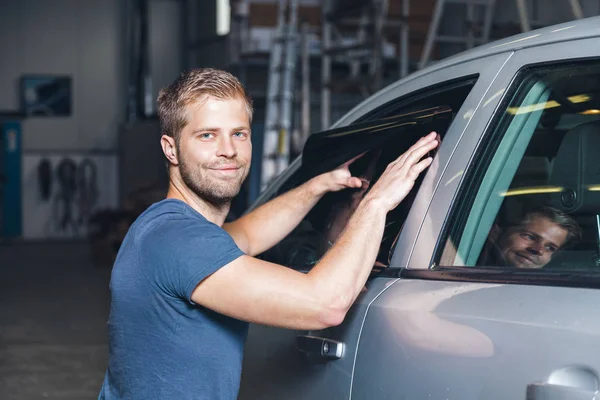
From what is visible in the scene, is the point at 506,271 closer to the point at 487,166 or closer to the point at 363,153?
the point at 487,166

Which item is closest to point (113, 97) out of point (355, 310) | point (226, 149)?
point (226, 149)

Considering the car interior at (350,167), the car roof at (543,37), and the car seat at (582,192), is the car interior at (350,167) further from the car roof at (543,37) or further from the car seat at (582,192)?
the car seat at (582,192)

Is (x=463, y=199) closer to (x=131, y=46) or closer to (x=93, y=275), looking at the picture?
(x=93, y=275)

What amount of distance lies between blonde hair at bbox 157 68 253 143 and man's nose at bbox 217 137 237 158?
10 cm

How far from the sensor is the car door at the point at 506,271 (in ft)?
5.23

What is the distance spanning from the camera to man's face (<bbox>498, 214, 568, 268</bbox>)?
217 centimetres

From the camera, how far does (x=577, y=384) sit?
1.51 meters

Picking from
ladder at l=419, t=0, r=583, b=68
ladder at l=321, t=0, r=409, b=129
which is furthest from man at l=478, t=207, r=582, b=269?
ladder at l=321, t=0, r=409, b=129

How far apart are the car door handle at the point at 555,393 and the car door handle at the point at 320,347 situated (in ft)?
2.04

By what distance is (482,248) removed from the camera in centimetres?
210

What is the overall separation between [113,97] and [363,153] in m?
18.3

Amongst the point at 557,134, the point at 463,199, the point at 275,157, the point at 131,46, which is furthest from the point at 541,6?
the point at 131,46

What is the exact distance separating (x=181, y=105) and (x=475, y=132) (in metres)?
0.68

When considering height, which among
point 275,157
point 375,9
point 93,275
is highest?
point 375,9
